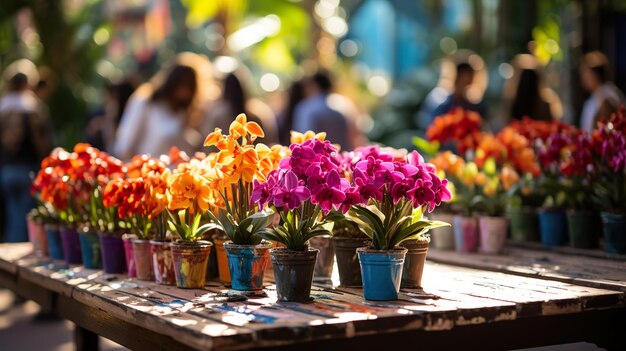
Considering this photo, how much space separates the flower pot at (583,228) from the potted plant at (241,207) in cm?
163

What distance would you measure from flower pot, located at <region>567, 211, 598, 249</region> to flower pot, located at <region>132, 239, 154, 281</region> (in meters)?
1.83

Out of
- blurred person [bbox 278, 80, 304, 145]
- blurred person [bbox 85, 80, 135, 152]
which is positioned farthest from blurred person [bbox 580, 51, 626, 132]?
blurred person [bbox 85, 80, 135, 152]

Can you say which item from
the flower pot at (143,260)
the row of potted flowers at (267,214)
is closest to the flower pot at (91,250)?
the row of potted flowers at (267,214)

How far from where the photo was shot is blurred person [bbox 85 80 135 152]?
27.1ft

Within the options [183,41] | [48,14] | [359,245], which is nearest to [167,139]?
[359,245]

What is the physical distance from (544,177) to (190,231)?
78.7 inches

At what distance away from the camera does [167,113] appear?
6633 mm

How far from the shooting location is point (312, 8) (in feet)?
50.1

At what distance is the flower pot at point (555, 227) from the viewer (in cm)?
471

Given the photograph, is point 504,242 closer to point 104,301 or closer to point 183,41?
point 104,301

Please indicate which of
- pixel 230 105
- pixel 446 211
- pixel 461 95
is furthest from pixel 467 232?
pixel 461 95

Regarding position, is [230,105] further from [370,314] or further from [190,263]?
[370,314]

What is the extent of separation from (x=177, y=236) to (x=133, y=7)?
34553mm

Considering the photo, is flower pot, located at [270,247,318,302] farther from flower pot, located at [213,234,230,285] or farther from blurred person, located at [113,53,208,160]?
blurred person, located at [113,53,208,160]
